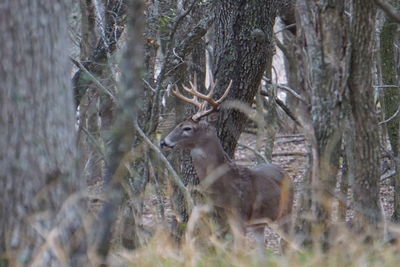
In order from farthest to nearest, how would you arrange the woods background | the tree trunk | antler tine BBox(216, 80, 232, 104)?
antler tine BBox(216, 80, 232, 104) < the woods background < the tree trunk

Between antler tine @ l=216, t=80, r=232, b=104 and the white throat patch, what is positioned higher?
antler tine @ l=216, t=80, r=232, b=104

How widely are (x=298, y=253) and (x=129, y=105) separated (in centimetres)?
173

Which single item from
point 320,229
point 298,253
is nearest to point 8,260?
point 298,253

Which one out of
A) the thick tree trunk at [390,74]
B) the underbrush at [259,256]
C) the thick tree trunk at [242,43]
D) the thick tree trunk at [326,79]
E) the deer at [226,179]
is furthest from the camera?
the thick tree trunk at [390,74]

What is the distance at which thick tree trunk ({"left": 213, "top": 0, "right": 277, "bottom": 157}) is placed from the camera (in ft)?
30.0

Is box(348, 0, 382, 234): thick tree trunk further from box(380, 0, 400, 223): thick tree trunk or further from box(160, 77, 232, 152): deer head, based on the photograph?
box(380, 0, 400, 223): thick tree trunk

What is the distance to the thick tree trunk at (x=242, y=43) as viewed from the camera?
360 inches

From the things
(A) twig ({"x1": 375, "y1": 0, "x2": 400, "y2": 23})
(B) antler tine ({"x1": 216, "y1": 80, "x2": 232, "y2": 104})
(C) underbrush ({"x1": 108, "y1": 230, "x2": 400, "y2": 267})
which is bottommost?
(C) underbrush ({"x1": 108, "y1": 230, "x2": 400, "y2": 267})

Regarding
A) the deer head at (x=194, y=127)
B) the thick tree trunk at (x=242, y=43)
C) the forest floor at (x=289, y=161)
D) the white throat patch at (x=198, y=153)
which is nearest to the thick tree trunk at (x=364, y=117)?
the thick tree trunk at (x=242, y=43)

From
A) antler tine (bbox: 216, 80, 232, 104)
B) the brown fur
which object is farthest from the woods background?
the brown fur

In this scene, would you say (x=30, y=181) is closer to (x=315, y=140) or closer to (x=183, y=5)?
(x=315, y=140)

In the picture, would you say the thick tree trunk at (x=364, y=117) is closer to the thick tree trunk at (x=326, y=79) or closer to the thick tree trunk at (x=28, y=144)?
the thick tree trunk at (x=326, y=79)

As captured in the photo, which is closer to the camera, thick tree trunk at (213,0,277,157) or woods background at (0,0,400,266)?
woods background at (0,0,400,266)

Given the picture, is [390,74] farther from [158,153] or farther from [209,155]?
[158,153]
